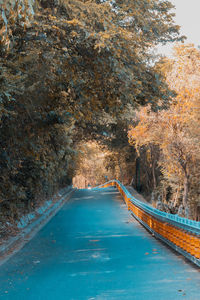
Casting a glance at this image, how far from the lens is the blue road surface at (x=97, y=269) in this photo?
666 cm

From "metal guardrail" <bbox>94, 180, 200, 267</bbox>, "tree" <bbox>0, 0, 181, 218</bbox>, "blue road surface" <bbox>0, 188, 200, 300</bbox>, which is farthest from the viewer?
"metal guardrail" <bbox>94, 180, 200, 267</bbox>

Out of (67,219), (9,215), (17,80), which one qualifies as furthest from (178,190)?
(17,80)

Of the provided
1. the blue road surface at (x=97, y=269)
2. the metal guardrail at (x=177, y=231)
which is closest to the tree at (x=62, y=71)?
the blue road surface at (x=97, y=269)

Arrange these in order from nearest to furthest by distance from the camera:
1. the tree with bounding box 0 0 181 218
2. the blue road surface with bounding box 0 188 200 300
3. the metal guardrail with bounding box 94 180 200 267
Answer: the blue road surface with bounding box 0 188 200 300, the tree with bounding box 0 0 181 218, the metal guardrail with bounding box 94 180 200 267

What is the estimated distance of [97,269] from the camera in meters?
8.44

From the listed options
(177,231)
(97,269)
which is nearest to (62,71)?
(97,269)

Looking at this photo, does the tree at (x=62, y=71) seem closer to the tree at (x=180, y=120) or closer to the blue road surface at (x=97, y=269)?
the blue road surface at (x=97, y=269)

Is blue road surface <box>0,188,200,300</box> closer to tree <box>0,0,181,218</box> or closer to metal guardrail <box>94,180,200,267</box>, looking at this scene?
metal guardrail <box>94,180,200,267</box>

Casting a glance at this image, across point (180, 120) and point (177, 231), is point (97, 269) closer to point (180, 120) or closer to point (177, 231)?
point (177, 231)

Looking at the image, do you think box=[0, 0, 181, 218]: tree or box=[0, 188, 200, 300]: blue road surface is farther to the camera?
box=[0, 0, 181, 218]: tree

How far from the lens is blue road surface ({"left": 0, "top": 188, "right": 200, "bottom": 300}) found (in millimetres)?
6656

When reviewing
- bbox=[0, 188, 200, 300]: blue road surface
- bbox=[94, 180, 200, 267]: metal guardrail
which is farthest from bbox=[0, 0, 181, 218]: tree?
bbox=[94, 180, 200, 267]: metal guardrail

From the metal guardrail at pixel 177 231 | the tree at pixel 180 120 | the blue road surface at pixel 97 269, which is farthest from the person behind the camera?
the tree at pixel 180 120

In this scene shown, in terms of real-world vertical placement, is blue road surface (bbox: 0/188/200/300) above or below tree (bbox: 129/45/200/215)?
below
